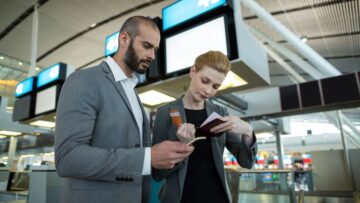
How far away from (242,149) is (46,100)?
4.63 m

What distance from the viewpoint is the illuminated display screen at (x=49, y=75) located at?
511cm

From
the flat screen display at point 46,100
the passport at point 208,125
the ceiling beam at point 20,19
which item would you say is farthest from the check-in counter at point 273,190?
the ceiling beam at point 20,19

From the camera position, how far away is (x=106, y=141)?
1.15 metres

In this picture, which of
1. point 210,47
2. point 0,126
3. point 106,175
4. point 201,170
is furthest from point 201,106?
point 0,126

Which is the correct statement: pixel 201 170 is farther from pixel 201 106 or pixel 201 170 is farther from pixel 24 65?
pixel 24 65

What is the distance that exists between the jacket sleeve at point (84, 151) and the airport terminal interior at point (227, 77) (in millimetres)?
1582

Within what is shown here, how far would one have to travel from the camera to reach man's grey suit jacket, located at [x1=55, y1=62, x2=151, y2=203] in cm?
100

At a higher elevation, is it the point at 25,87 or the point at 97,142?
the point at 25,87

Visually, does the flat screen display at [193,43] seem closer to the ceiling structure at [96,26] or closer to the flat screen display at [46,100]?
the flat screen display at [46,100]

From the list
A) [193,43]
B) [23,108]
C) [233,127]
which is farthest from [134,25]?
[23,108]

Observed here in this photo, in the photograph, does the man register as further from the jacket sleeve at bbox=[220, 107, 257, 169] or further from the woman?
the jacket sleeve at bbox=[220, 107, 257, 169]

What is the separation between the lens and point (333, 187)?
6414mm

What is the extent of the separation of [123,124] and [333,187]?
22.3 ft

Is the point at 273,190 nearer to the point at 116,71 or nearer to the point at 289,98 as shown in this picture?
the point at 289,98
